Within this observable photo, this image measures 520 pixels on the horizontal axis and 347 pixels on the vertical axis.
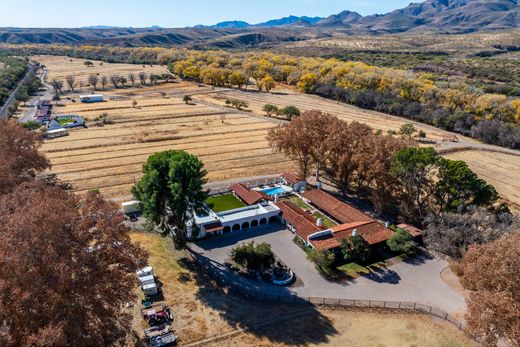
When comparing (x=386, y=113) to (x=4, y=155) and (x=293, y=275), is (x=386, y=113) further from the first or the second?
(x=4, y=155)

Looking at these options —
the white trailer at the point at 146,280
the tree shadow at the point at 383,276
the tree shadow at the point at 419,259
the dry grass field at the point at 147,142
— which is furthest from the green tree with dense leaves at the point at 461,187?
the white trailer at the point at 146,280

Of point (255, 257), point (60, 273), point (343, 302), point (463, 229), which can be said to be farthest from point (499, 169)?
point (60, 273)

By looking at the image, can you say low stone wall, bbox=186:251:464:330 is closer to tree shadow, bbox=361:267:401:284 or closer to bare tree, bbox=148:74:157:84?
tree shadow, bbox=361:267:401:284

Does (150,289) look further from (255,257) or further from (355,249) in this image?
(355,249)

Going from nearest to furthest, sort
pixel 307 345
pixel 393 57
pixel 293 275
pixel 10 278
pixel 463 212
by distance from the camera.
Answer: pixel 10 278 < pixel 307 345 < pixel 293 275 < pixel 463 212 < pixel 393 57

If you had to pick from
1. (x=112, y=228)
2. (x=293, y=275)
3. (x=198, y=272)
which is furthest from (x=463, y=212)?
(x=112, y=228)

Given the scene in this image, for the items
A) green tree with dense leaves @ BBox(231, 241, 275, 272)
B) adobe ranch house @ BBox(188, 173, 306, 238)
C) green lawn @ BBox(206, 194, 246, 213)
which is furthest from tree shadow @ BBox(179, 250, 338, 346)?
green lawn @ BBox(206, 194, 246, 213)
